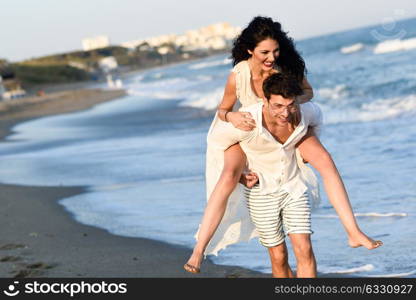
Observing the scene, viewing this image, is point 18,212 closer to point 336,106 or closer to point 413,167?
point 413,167

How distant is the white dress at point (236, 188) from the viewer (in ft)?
15.6

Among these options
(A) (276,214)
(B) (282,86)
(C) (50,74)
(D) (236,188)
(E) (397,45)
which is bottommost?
(C) (50,74)

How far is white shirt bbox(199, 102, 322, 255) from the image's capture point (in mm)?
4684

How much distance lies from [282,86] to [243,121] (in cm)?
32

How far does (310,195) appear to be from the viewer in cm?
484

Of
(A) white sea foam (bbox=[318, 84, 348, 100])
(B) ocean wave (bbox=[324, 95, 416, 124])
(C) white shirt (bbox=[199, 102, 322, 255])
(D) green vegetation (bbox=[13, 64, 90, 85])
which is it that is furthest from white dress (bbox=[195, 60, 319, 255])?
(D) green vegetation (bbox=[13, 64, 90, 85])

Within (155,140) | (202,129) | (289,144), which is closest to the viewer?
(289,144)

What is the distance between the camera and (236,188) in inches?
196

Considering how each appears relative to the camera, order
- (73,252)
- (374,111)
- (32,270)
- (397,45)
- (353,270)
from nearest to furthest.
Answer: (353,270) < (32,270) < (73,252) < (374,111) < (397,45)

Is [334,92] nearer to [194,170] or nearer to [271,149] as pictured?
[194,170]

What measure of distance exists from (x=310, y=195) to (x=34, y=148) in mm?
12224

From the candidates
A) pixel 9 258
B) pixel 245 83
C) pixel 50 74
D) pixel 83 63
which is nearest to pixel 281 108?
pixel 245 83

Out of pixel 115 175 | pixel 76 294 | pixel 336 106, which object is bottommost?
pixel 336 106

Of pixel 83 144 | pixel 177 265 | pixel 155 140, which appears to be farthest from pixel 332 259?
pixel 83 144
